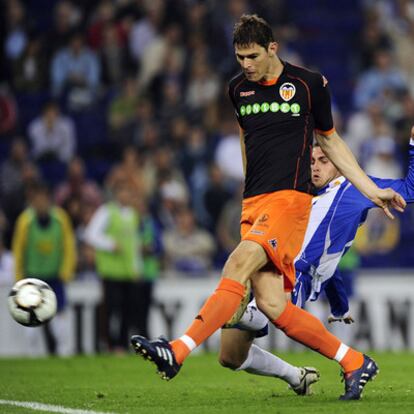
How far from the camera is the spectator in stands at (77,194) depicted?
17.2 metres

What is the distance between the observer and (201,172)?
1758 centimetres

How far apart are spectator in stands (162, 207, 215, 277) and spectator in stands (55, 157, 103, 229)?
1310mm

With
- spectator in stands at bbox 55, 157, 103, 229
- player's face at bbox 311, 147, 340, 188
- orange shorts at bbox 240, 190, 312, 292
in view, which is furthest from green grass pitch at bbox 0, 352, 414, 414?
spectator in stands at bbox 55, 157, 103, 229

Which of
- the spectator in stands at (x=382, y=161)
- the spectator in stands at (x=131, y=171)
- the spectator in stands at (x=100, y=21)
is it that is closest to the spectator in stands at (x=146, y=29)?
the spectator in stands at (x=100, y=21)

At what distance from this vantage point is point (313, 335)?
24.9 ft

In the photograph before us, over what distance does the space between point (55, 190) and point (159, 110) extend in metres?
2.07

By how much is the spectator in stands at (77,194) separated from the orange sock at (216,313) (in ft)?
32.8

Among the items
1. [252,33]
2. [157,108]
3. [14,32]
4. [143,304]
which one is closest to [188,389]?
[252,33]

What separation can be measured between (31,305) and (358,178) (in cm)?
248

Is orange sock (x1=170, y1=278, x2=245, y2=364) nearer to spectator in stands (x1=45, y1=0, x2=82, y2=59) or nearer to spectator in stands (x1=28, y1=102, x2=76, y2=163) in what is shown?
spectator in stands (x1=28, y1=102, x2=76, y2=163)

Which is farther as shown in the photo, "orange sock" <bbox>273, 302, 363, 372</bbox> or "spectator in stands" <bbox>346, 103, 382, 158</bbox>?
"spectator in stands" <bbox>346, 103, 382, 158</bbox>

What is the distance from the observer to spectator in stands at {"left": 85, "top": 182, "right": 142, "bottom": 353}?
15.0 m

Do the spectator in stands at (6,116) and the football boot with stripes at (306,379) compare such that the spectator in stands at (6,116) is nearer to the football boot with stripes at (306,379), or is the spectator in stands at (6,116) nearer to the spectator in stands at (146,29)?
the spectator in stands at (146,29)

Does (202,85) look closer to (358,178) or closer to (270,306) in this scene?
(358,178)
